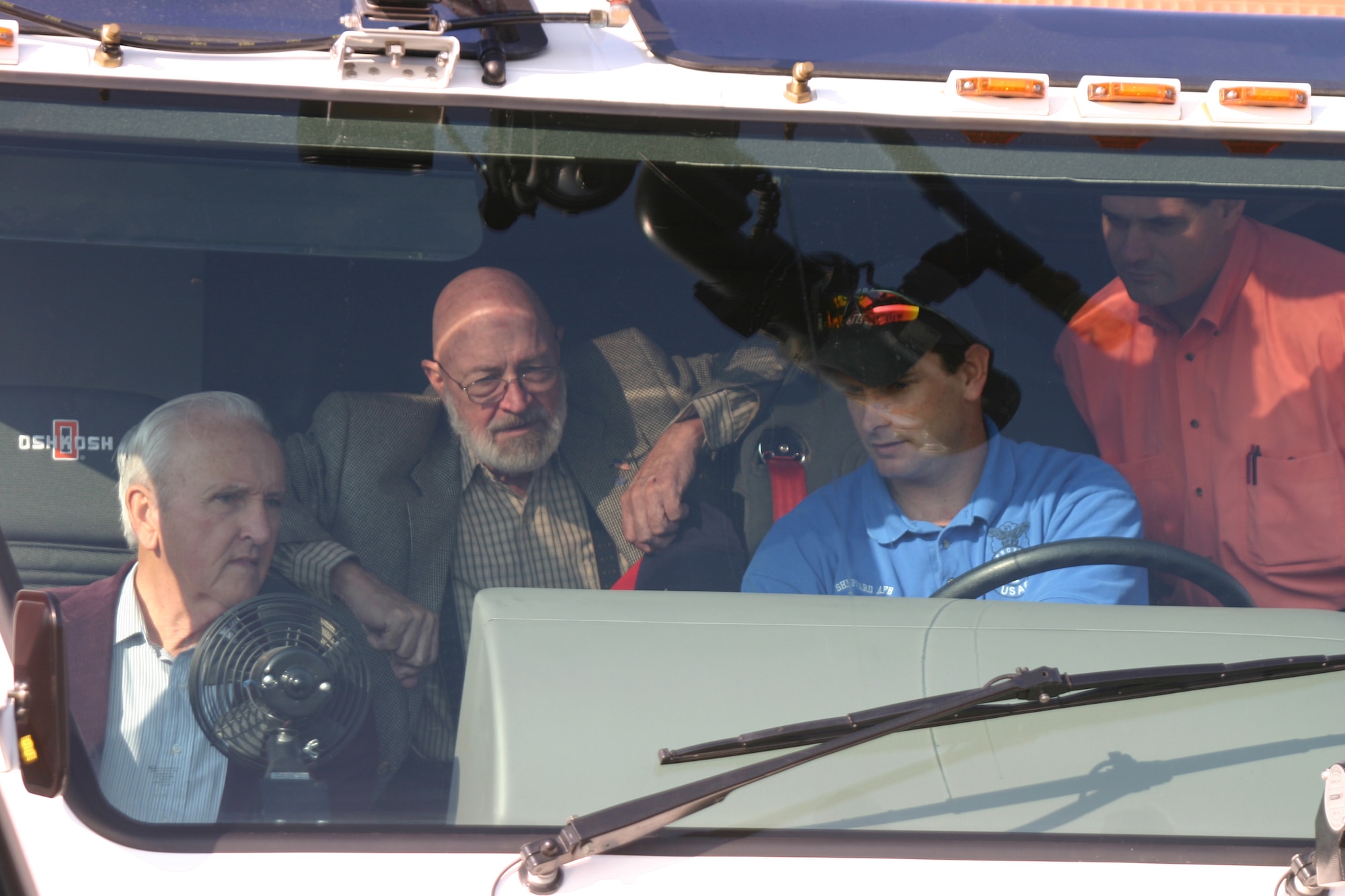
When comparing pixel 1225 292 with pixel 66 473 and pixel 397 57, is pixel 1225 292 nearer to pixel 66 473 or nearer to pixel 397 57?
pixel 397 57

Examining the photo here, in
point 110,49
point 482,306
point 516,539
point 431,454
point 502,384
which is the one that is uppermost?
point 110,49

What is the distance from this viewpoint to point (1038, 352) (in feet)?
7.04

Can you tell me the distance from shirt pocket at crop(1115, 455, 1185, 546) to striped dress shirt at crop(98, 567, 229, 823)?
1.34m

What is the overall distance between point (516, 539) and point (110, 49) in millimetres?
826

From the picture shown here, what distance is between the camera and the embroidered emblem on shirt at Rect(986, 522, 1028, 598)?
75.0 inches

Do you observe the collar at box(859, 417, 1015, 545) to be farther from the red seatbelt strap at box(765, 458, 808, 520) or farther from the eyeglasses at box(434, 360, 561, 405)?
the eyeglasses at box(434, 360, 561, 405)

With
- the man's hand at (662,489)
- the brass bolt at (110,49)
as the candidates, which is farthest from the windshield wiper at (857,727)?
the brass bolt at (110,49)

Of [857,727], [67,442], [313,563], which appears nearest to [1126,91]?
[857,727]

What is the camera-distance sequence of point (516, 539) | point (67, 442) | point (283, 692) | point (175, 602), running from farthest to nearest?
point (67, 442) → point (516, 539) → point (175, 602) → point (283, 692)

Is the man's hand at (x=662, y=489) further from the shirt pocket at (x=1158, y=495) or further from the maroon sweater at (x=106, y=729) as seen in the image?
the shirt pocket at (x=1158, y=495)

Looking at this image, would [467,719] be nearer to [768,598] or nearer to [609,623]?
[609,623]

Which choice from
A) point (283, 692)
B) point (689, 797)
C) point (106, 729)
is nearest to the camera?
point (689, 797)

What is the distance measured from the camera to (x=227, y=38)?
179cm

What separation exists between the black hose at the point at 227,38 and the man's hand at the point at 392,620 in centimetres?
68
